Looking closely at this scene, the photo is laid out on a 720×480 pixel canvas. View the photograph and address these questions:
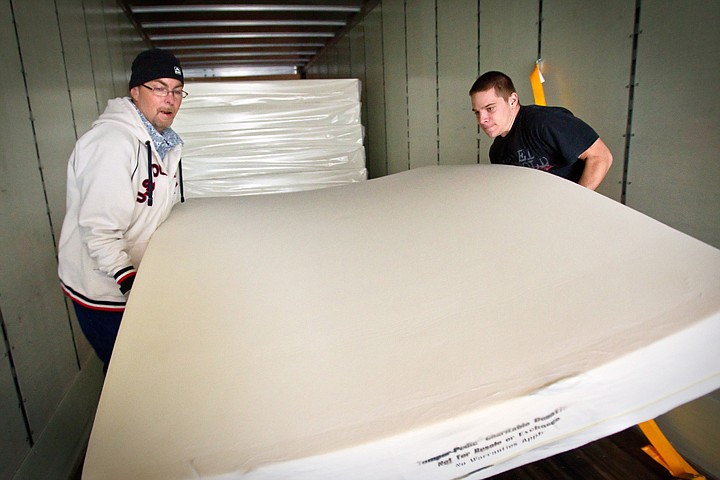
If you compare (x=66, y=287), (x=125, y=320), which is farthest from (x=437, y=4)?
(x=125, y=320)

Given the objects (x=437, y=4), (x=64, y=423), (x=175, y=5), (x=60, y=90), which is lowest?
(x=64, y=423)

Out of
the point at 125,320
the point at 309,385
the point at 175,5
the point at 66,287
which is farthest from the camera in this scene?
the point at 175,5

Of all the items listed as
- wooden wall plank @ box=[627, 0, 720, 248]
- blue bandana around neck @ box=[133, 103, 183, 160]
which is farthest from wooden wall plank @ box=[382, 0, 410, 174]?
blue bandana around neck @ box=[133, 103, 183, 160]

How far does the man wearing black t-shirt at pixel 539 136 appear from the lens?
172 centimetres

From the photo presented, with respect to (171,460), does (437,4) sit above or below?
above

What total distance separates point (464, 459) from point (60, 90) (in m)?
2.58

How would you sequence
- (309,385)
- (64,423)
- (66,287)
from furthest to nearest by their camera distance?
(64,423)
(66,287)
(309,385)

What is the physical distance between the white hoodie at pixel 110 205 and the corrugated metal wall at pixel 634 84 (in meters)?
1.69

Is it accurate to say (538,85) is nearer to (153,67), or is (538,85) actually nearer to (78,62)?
(153,67)

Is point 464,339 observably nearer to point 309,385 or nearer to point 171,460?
point 309,385

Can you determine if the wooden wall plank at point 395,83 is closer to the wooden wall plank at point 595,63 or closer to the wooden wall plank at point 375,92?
the wooden wall plank at point 375,92

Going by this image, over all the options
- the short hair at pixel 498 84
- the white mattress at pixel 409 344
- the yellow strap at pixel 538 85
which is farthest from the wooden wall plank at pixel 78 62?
the yellow strap at pixel 538 85

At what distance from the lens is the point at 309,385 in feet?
2.58

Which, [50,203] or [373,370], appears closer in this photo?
[373,370]
